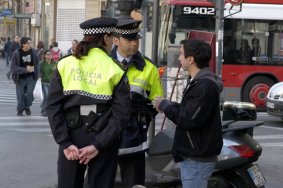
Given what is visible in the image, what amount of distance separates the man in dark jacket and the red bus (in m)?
13.8

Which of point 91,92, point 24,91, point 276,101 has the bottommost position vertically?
point 276,101

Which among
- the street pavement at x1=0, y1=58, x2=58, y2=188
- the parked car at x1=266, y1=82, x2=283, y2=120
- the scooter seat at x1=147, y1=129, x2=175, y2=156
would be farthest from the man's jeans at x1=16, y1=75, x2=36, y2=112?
the scooter seat at x1=147, y1=129, x2=175, y2=156

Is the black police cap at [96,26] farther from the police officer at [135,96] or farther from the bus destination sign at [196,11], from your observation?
the bus destination sign at [196,11]

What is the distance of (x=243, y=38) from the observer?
18672mm

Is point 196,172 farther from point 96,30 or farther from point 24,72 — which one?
point 24,72

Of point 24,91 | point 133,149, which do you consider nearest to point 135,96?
point 133,149

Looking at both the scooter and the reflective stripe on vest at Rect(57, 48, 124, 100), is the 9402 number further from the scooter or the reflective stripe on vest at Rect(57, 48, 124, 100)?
the reflective stripe on vest at Rect(57, 48, 124, 100)

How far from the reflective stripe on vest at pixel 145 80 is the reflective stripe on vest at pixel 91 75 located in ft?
3.64

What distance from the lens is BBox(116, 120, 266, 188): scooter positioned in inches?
221

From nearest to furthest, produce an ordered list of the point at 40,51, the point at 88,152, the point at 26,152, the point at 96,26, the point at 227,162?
the point at 88,152
the point at 96,26
the point at 227,162
the point at 26,152
the point at 40,51

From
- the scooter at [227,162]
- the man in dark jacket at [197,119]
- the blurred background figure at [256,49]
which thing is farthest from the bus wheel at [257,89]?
the man in dark jacket at [197,119]

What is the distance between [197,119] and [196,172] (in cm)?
40

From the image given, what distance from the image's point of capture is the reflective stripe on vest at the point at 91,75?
4230mm

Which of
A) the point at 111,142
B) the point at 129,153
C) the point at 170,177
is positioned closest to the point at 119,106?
the point at 111,142
